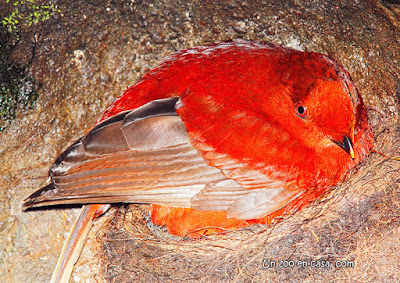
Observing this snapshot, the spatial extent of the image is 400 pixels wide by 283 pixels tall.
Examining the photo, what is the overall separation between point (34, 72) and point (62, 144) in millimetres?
525

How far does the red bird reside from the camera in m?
2.24

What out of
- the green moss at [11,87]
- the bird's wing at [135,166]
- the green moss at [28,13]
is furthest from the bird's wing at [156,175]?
the green moss at [28,13]

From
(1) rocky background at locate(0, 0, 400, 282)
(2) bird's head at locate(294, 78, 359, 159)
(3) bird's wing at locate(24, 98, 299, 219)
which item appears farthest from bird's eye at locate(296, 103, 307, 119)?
(1) rocky background at locate(0, 0, 400, 282)

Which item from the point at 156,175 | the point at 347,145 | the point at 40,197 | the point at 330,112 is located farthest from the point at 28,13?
the point at 347,145

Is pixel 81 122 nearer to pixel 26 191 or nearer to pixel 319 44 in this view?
pixel 26 191

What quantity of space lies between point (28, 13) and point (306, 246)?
7.80 ft

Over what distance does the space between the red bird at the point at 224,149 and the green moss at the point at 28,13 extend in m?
1.02

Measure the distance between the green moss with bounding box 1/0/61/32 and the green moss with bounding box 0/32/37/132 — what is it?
11cm

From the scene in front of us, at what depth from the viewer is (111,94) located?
289cm

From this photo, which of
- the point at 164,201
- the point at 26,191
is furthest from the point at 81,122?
the point at 164,201

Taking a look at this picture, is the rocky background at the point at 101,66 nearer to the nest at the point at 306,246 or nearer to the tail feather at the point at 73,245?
the nest at the point at 306,246

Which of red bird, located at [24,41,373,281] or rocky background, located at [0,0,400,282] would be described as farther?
rocky background, located at [0,0,400,282]

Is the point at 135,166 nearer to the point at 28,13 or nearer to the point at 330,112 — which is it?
the point at 330,112

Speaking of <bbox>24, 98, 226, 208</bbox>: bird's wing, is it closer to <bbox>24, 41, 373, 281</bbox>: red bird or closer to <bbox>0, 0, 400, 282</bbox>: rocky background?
<bbox>24, 41, 373, 281</bbox>: red bird
